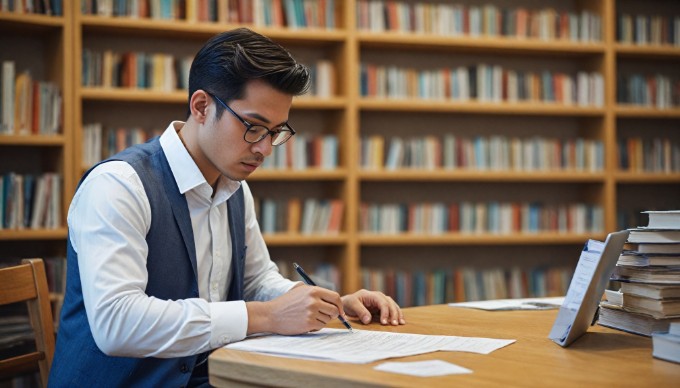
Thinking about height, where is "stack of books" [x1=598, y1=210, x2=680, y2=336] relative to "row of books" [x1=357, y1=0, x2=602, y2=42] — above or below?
below

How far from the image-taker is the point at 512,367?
1178 mm

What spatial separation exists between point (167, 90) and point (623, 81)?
2.65 metres

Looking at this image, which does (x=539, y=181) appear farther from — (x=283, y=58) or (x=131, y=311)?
(x=131, y=311)

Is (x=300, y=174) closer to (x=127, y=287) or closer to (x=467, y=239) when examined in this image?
(x=467, y=239)

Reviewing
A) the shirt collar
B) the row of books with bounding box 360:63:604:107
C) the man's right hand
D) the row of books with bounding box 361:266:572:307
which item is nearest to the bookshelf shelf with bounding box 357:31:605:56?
the row of books with bounding box 360:63:604:107

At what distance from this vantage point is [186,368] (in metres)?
1.53

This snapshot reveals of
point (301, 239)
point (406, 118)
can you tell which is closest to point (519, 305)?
point (301, 239)

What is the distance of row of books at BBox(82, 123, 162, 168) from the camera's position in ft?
12.1

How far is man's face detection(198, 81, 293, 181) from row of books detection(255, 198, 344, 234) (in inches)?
90.9

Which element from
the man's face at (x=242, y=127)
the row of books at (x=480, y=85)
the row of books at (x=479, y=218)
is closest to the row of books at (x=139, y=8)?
the row of books at (x=480, y=85)

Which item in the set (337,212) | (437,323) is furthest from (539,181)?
(437,323)

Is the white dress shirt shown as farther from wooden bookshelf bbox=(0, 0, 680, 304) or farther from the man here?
wooden bookshelf bbox=(0, 0, 680, 304)

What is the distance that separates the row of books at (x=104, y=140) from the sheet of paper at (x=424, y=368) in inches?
111

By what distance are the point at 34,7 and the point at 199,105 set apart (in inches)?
90.1
